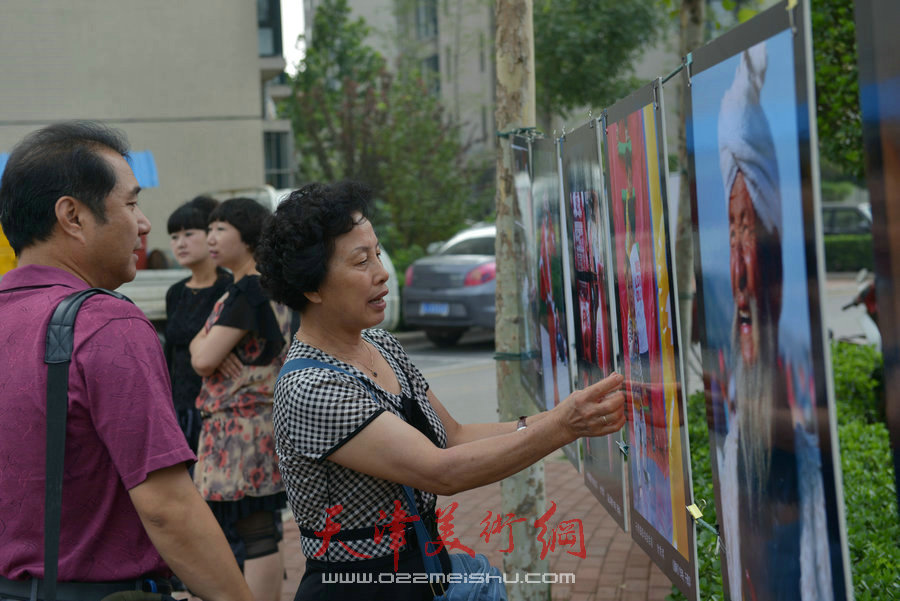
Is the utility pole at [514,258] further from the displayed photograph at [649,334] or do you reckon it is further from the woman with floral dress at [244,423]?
the displayed photograph at [649,334]

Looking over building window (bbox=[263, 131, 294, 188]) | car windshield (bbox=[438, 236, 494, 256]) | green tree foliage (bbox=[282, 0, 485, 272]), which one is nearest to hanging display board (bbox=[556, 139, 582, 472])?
car windshield (bbox=[438, 236, 494, 256])

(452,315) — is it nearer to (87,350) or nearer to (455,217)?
(455,217)

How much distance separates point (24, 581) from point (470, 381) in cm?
1030

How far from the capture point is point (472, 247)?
52.1 feet

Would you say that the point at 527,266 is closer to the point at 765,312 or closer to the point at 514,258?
the point at 514,258

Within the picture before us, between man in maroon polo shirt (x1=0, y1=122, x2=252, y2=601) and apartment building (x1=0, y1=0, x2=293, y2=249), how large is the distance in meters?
11.8

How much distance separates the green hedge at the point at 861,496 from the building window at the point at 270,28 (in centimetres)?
1121

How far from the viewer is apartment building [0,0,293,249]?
13102 mm

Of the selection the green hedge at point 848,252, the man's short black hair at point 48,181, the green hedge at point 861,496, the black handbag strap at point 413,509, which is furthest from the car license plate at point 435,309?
the green hedge at point 848,252

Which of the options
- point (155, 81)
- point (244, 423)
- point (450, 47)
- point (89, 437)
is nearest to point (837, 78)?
point (244, 423)

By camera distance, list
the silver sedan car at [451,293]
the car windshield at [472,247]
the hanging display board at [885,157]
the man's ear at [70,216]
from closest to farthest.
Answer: the hanging display board at [885,157] → the man's ear at [70,216] → the silver sedan car at [451,293] → the car windshield at [472,247]

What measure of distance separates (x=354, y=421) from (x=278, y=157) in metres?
15.9

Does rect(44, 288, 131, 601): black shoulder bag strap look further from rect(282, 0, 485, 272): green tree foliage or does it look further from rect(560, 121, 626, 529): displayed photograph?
rect(282, 0, 485, 272): green tree foliage

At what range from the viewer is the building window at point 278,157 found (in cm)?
1762
